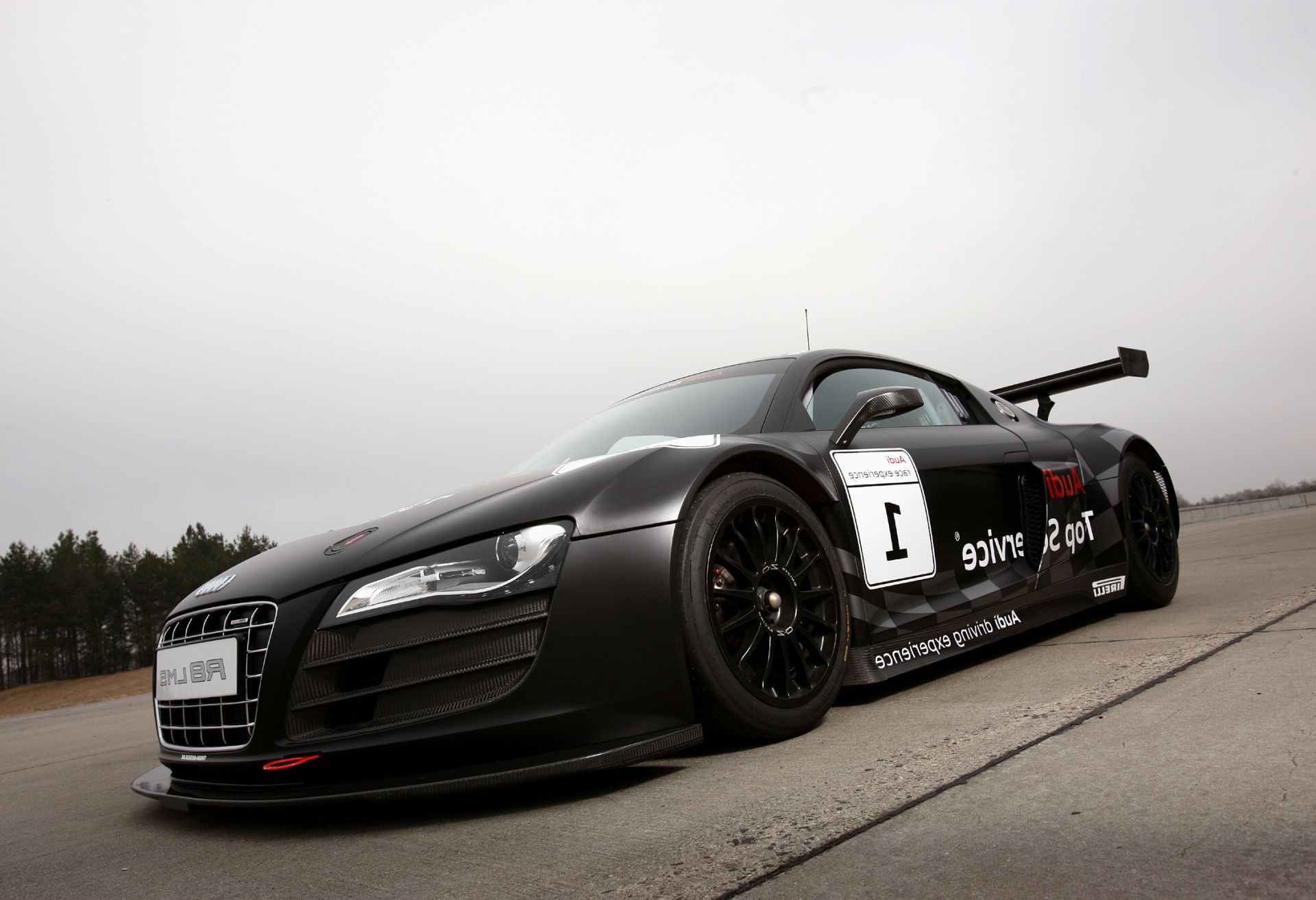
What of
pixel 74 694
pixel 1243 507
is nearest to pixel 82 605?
pixel 74 694

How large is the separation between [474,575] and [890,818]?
3.65 ft

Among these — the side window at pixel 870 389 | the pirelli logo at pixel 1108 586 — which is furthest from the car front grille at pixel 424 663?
the pirelli logo at pixel 1108 586

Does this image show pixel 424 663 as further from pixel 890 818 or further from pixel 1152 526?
pixel 1152 526

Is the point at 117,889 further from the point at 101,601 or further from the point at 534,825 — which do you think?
the point at 101,601

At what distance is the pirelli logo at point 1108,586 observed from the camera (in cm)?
448

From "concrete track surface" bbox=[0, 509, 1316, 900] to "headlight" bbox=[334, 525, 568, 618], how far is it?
52cm

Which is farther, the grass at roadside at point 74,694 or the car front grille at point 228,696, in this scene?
the grass at roadside at point 74,694

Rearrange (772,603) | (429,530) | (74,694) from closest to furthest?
(429,530) → (772,603) → (74,694)

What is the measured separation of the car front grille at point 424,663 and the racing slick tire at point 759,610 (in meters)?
0.43

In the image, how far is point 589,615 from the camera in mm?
2359

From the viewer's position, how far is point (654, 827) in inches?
77.4

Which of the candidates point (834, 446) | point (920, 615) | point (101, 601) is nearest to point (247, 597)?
point (834, 446)

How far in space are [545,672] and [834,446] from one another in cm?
142

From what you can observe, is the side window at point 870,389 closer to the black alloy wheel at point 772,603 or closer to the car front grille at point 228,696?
the black alloy wheel at point 772,603
